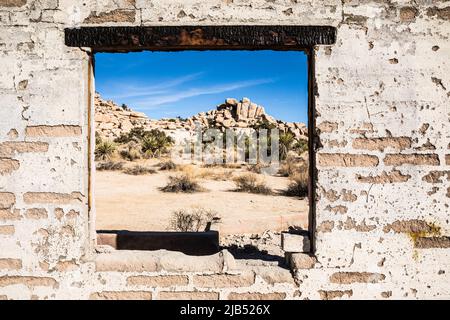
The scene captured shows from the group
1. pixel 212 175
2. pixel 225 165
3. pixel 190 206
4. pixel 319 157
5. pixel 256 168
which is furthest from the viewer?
pixel 225 165

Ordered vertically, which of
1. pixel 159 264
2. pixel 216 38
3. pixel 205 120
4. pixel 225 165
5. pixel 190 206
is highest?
pixel 205 120

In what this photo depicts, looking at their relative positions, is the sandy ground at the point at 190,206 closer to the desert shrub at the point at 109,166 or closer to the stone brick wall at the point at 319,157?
the desert shrub at the point at 109,166

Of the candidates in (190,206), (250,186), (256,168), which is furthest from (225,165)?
(190,206)

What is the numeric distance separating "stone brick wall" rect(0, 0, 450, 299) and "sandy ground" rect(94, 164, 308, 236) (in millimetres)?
3081

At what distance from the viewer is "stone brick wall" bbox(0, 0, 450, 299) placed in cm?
270

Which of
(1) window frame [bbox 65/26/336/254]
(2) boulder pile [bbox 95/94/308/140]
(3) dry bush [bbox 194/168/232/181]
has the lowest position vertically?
(3) dry bush [bbox 194/168/232/181]

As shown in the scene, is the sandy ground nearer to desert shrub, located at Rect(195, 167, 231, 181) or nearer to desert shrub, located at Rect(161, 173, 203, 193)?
desert shrub, located at Rect(161, 173, 203, 193)

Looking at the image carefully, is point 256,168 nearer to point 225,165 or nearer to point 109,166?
point 225,165

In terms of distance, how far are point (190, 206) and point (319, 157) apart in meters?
5.93

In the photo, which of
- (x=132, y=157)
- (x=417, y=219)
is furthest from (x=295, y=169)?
(x=417, y=219)

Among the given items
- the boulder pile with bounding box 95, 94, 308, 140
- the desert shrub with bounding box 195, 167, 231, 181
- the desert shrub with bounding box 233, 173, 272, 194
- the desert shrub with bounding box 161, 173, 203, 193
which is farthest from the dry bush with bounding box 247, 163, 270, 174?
the boulder pile with bounding box 95, 94, 308, 140

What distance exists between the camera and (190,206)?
8.36m

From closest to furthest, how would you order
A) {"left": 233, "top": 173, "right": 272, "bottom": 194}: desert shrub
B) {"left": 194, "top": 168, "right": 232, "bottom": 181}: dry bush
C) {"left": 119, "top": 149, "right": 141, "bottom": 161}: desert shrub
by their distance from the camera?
1. {"left": 233, "top": 173, "right": 272, "bottom": 194}: desert shrub
2. {"left": 194, "top": 168, "right": 232, "bottom": 181}: dry bush
3. {"left": 119, "top": 149, "right": 141, "bottom": 161}: desert shrub
